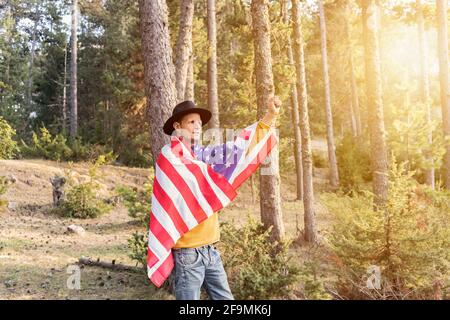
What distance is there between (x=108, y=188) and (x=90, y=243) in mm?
7125

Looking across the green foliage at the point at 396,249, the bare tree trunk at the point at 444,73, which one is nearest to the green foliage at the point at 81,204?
the green foliage at the point at 396,249

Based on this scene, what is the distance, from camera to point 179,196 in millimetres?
3797

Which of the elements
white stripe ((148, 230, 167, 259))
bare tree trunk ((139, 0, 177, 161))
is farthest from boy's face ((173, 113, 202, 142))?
bare tree trunk ((139, 0, 177, 161))

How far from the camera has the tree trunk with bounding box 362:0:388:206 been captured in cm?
856

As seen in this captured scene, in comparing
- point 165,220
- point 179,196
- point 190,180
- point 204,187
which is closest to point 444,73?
point 204,187

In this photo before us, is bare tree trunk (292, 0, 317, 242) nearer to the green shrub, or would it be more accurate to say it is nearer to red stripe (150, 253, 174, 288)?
Answer: red stripe (150, 253, 174, 288)

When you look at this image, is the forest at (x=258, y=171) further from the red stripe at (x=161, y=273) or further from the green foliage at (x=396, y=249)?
the red stripe at (x=161, y=273)

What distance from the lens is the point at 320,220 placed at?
1389cm

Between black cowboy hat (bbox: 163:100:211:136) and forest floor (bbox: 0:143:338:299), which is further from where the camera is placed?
forest floor (bbox: 0:143:338:299)

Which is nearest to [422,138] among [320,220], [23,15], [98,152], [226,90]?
[320,220]

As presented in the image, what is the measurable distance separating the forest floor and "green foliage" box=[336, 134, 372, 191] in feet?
10.4

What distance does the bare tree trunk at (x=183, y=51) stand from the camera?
32.6 ft

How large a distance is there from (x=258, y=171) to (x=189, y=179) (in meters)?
12.8

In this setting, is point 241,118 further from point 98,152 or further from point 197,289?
point 197,289
